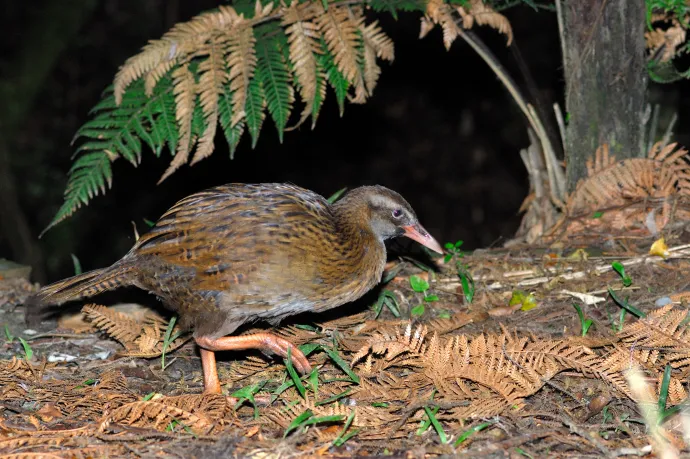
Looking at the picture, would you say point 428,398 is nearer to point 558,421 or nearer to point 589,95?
point 558,421

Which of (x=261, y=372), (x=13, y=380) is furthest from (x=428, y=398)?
(x=13, y=380)

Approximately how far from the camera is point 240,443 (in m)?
3.29

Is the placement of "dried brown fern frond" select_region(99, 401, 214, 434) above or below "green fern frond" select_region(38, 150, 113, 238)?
below

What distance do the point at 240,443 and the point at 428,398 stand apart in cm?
86

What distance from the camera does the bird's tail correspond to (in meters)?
4.40

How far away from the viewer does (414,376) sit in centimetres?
389

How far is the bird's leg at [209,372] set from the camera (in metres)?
4.06

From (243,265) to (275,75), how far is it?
4.98ft

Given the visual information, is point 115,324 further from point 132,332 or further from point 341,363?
point 341,363

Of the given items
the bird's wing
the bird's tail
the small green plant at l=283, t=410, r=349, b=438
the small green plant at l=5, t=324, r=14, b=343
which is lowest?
the small green plant at l=5, t=324, r=14, b=343

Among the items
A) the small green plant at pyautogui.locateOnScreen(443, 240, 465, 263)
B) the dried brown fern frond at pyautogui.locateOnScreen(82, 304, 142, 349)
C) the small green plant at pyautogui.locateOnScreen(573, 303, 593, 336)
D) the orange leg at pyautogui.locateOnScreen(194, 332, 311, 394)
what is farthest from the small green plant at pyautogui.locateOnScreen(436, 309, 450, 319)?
the dried brown fern frond at pyautogui.locateOnScreen(82, 304, 142, 349)

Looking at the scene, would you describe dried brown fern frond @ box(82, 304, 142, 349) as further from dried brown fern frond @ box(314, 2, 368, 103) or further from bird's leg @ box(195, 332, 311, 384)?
dried brown fern frond @ box(314, 2, 368, 103)

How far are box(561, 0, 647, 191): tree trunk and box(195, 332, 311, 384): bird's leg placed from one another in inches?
→ 96.6

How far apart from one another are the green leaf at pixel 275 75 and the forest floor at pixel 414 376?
121 centimetres
